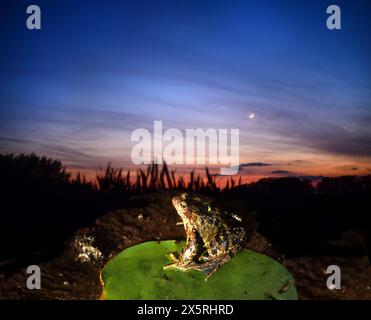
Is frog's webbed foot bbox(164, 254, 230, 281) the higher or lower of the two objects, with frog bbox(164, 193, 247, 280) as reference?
lower

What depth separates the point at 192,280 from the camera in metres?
5.24

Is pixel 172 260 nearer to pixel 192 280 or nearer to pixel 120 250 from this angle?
pixel 192 280

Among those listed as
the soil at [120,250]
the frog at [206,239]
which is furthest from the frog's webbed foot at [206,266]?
the soil at [120,250]

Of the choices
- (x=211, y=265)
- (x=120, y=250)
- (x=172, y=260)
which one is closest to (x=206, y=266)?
(x=211, y=265)

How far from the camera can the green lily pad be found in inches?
199

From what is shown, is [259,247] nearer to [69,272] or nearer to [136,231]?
[136,231]

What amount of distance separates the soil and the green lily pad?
1.25ft

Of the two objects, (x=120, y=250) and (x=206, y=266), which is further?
(x=120, y=250)

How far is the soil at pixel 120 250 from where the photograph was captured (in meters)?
5.34

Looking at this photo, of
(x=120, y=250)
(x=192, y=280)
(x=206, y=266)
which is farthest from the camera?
(x=120, y=250)

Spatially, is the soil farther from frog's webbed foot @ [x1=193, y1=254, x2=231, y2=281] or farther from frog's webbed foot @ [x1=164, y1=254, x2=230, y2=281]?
frog's webbed foot @ [x1=164, y1=254, x2=230, y2=281]

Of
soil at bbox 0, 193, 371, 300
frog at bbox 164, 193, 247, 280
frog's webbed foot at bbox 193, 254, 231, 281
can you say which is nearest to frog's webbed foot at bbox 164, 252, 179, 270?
frog at bbox 164, 193, 247, 280

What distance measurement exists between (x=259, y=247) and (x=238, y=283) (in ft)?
3.99

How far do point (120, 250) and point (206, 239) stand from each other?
6.16 ft
